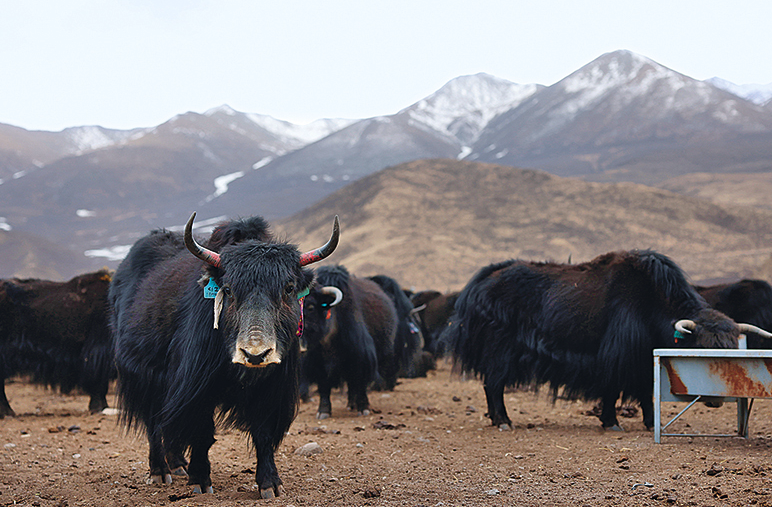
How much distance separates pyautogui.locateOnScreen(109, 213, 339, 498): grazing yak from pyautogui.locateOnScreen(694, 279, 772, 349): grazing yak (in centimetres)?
818

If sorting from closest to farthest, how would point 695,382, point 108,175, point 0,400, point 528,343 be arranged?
point 695,382
point 528,343
point 0,400
point 108,175

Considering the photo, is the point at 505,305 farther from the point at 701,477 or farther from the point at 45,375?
the point at 45,375

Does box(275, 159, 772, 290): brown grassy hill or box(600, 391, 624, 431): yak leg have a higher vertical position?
box(275, 159, 772, 290): brown grassy hill

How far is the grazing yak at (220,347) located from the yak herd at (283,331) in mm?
12

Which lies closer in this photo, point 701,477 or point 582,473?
point 701,477

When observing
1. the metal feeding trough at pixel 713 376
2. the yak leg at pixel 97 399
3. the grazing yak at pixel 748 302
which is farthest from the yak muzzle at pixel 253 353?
the grazing yak at pixel 748 302

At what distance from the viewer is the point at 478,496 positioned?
498 centimetres

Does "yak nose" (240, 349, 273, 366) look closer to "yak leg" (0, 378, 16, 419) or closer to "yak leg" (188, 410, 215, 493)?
"yak leg" (188, 410, 215, 493)

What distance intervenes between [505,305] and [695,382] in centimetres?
275

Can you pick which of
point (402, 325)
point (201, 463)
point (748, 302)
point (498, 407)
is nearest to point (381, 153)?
point (402, 325)

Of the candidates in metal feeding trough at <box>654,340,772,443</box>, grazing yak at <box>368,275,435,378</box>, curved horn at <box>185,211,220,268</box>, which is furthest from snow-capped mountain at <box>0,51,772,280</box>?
curved horn at <box>185,211,220,268</box>

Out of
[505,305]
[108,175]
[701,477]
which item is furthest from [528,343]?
[108,175]

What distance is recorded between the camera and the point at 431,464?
20.6ft

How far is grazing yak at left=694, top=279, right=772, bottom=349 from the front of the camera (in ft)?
35.1
